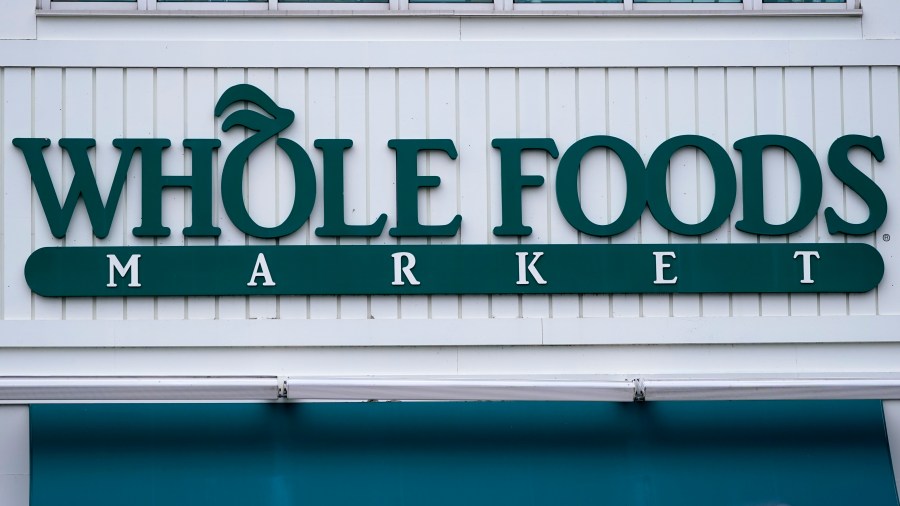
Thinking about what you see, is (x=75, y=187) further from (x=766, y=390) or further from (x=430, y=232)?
(x=766, y=390)

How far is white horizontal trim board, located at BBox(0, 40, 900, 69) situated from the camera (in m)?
5.97

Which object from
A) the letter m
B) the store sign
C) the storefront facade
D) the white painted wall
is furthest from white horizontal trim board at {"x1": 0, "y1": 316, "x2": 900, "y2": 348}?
the letter m

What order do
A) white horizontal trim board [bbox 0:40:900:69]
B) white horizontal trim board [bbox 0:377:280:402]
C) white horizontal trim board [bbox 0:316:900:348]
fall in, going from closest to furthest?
white horizontal trim board [bbox 0:377:280:402] → white horizontal trim board [bbox 0:316:900:348] → white horizontal trim board [bbox 0:40:900:69]

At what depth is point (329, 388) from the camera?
5648 millimetres

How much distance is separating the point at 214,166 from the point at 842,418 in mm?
3972

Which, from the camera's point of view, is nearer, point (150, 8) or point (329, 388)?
point (329, 388)

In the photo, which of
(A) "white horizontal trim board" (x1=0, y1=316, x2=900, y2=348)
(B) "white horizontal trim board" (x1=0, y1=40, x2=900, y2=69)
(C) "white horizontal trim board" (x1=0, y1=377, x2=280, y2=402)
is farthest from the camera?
(B) "white horizontal trim board" (x1=0, y1=40, x2=900, y2=69)

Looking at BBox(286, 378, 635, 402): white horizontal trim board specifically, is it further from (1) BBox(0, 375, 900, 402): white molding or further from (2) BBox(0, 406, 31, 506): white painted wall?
(2) BBox(0, 406, 31, 506): white painted wall

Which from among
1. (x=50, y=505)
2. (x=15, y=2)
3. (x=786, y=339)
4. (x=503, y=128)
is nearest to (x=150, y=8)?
(x=15, y=2)

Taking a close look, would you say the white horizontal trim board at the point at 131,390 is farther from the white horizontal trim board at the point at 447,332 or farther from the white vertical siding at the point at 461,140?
the white vertical siding at the point at 461,140

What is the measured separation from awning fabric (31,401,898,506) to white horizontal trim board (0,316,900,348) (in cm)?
37

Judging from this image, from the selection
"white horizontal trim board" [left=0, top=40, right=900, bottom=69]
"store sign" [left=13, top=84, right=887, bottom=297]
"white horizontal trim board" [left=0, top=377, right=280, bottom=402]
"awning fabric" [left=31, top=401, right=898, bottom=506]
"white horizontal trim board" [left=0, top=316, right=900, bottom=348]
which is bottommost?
"awning fabric" [left=31, top=401, right=898, bottom=506]

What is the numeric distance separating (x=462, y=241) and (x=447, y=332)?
548mm

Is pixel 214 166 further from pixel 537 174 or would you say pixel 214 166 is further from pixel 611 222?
pixel 611 222
